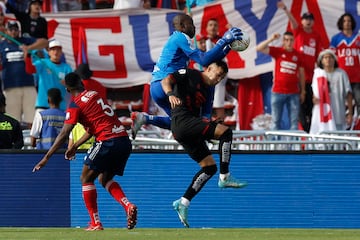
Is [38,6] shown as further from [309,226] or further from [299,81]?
[309,226]

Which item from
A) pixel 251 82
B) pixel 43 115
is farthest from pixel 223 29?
pixel 43 115

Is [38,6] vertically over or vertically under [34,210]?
over

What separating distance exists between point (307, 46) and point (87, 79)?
3.74 meters

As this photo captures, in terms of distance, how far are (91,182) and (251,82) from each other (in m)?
7.04

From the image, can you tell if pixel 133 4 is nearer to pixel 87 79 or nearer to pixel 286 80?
pixel 87 79

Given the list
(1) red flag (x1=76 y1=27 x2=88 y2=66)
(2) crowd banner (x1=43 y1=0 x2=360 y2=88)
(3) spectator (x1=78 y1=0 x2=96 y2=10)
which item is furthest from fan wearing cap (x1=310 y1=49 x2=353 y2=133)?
(3) spectator (x1=78 y1=0 x2=96 y2=10)

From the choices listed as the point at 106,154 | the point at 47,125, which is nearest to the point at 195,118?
the point at 106,154

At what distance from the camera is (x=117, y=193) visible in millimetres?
15070

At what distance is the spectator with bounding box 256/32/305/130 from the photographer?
20.5 meters

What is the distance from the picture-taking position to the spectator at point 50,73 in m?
20.6

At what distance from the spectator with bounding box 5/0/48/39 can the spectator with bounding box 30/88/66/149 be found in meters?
3.53

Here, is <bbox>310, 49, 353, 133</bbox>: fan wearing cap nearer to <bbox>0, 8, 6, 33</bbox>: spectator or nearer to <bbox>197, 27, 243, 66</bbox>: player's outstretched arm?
<bbox>0, 8, 6, 33</bbox>: spectator

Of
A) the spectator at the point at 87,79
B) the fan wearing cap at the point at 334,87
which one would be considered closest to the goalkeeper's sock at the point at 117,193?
the spectator at the point at 87,79

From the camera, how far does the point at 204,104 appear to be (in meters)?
15.2
